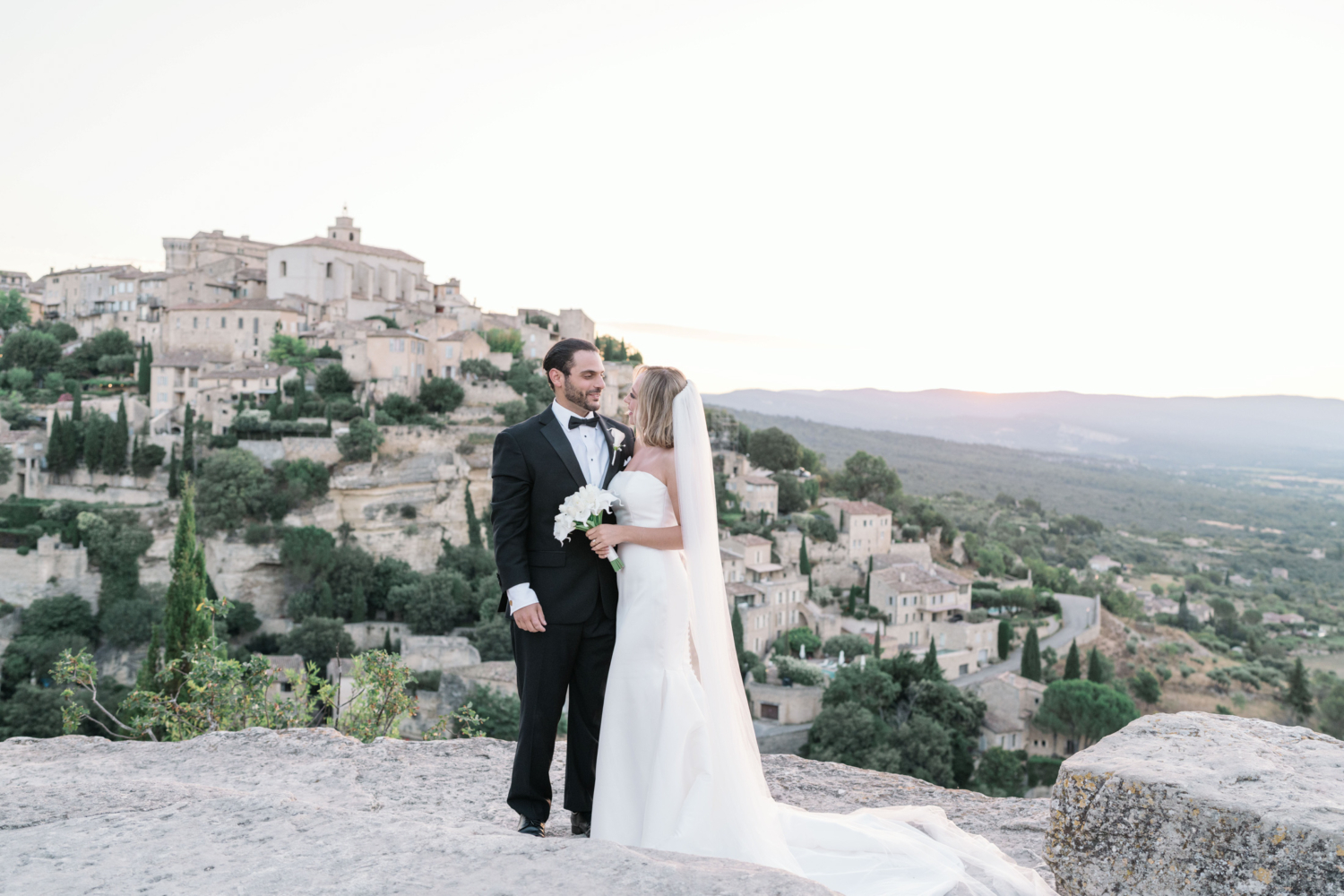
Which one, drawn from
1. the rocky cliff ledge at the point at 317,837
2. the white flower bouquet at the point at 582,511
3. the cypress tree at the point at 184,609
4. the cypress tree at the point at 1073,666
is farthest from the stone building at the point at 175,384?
the white flower bouquet at the point at 582,511

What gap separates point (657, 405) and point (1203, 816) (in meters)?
2.11

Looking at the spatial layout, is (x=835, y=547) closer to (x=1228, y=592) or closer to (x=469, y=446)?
(x=469, y=446)

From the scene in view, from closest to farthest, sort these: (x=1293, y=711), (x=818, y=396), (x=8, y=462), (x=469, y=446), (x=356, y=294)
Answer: (x=1293, y=711)
(x=8, y=462)
(x=469, y=446)
(x=356, y=294)
(x=818, y=396)

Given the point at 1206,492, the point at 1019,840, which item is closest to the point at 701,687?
the point at 1019,840

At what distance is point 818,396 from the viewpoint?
173 m

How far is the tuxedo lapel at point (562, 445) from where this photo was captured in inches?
130

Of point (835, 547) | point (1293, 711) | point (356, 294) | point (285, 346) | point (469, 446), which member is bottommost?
point (1293, 711)

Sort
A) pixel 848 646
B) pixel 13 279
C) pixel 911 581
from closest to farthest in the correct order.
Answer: pixel 848 646 < pixel 911 581 < pixel 13 279

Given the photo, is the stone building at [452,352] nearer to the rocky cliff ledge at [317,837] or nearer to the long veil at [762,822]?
the rocky cliff ledge at [317,837]

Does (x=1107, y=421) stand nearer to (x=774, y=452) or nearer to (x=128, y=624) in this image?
(x=774, y=452)

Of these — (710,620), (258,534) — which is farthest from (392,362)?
(710,620)

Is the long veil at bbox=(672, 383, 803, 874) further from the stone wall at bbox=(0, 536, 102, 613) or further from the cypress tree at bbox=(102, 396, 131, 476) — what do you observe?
the cypress tree at bbox=(102, 396, 131, 476)

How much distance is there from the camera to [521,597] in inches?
125

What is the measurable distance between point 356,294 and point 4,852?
4397 cm
